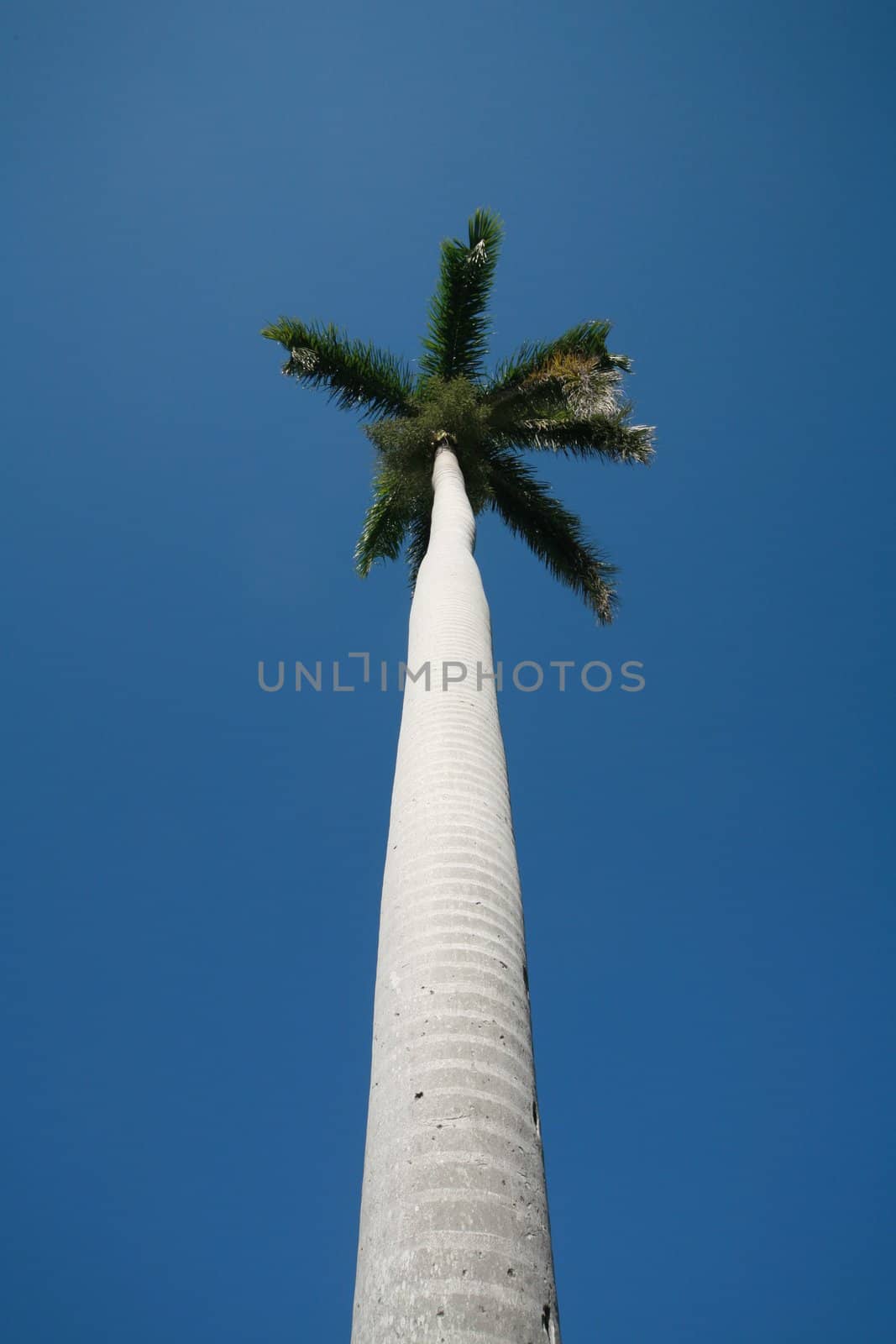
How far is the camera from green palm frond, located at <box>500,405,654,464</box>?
13484 millimetres

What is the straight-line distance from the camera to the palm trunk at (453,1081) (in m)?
2.93

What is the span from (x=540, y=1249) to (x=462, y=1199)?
404mm

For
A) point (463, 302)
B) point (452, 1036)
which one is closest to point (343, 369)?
point (463, 302)

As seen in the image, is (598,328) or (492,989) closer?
(492,989)

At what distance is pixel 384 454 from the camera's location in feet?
42.2

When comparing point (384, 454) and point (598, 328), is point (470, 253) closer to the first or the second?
point (598, 328)

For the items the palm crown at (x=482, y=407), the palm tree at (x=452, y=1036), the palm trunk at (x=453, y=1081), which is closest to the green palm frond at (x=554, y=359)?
the palm crown at (x=482, y=407)

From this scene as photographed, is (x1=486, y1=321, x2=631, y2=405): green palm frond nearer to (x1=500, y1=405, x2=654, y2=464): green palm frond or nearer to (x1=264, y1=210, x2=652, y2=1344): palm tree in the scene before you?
(x1=500, y1=405, x2=654, y2=464): green palm frond

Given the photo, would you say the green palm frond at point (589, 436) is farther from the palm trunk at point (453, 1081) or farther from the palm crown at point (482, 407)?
the palm trunk at point (453, 1081)

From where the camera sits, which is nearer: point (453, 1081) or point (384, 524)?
point (453, 1081)

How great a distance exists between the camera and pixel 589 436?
13695mm

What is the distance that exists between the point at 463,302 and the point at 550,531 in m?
4.05

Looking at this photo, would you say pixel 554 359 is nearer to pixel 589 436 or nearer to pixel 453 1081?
pixel 589 436

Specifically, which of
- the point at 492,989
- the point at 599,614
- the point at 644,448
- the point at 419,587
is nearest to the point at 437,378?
the point at 644,448
